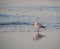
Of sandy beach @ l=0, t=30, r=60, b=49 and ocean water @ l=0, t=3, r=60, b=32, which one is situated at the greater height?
ocean water @ l=0, t=3, r=60, b=32

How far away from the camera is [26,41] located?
1.48 meters

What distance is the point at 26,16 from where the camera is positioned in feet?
4.88

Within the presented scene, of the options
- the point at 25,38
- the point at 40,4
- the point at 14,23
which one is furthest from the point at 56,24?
the point at 14,23

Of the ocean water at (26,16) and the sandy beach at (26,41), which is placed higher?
the ocean water at (26,16)

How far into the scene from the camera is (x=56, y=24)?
1.49m

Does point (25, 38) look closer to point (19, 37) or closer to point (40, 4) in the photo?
point (19, 37)

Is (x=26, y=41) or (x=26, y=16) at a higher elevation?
(x=26, y=16)

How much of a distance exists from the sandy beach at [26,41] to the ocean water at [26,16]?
0.20ft

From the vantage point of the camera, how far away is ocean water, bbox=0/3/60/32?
148 cm

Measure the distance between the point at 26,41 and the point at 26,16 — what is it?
343 millimetres

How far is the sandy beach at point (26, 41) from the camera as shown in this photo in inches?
57.7

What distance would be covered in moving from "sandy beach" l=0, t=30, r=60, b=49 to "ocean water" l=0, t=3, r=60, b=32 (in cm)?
6

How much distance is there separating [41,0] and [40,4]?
0.06 meters

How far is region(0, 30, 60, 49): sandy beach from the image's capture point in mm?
1467
